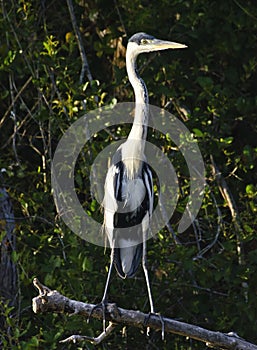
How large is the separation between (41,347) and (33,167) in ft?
3.88

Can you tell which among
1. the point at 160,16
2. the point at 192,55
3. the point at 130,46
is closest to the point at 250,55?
the point at 192,55

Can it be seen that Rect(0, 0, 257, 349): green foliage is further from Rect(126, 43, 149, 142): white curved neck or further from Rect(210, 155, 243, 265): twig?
Rect(126, 43, 149, 142): white curved neck

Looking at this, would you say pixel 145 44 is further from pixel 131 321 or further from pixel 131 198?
pixel 131 321

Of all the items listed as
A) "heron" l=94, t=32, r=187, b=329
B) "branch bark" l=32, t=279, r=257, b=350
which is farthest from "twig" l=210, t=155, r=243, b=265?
"branch bark" l=32, t=279, r=257, b=350

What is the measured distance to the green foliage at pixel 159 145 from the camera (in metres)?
3.78

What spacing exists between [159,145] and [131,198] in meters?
0.80

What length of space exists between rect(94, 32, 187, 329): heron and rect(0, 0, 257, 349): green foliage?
0.29m

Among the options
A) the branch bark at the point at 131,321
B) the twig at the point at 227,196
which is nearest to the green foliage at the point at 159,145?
the twig at the point at 227,196

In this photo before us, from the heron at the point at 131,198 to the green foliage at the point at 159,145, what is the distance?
0.29 meters

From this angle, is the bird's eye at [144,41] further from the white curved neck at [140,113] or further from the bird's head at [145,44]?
the white curved neck at [140,113]

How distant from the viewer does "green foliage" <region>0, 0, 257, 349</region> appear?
378 cm

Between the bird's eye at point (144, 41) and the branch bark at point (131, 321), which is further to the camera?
the bird's eye at point (144, 41)

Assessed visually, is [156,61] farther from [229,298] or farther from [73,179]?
[229,298]

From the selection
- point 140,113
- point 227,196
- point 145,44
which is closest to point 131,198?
point 140,113
